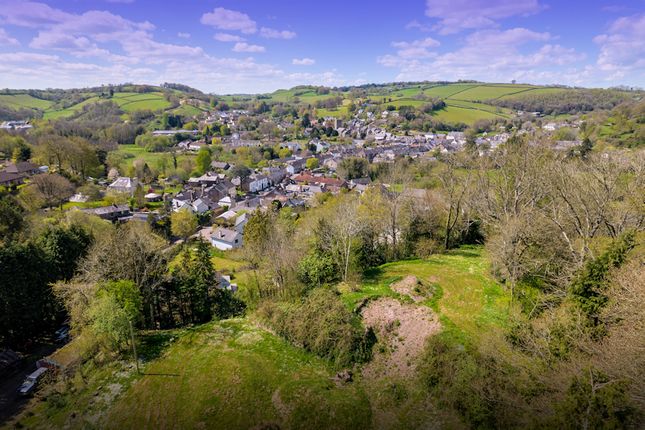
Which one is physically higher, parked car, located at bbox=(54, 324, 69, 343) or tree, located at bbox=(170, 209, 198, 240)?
tree, located at bbox=(170, 209, 198, 240)

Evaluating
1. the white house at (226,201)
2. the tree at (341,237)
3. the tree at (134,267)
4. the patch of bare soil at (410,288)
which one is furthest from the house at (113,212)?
the patch of bare soil at (410,288)

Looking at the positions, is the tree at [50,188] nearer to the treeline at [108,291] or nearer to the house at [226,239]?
the house at [226,239]

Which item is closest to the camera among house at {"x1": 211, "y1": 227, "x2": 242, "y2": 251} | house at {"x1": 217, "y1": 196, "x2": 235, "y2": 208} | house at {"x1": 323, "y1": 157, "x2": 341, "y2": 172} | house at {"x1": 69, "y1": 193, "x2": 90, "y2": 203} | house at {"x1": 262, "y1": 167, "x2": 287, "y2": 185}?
house at {"x1": 211, "y1": 227, "x2": 242, "y2": 251}

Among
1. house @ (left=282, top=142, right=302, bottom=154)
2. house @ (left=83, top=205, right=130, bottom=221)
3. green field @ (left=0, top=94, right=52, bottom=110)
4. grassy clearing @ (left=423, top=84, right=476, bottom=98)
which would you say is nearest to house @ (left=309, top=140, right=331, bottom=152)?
house @ (left=282, top=142, right=302, bottom=154)

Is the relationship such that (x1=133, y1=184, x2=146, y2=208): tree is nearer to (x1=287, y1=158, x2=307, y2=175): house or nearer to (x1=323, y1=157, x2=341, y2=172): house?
(x1=287, y1=158, x2=307, y2=175): house

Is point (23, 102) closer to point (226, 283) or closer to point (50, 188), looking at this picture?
point (50, 188)

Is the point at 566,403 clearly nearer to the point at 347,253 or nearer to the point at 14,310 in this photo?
the point at 347,253
